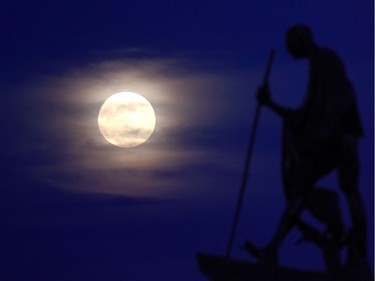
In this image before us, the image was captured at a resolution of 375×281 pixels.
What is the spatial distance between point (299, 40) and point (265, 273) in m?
3.10

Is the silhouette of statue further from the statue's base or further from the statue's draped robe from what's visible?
the statue's base

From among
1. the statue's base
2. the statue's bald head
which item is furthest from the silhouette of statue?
the statue's base

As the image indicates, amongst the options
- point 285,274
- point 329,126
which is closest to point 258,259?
point 285,274

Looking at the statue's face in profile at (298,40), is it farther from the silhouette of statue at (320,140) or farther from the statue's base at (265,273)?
the statue's base at (265,273)

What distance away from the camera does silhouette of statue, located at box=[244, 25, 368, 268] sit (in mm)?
18250

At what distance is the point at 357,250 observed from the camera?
18.3 meters

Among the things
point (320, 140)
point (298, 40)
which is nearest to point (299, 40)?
point (298, 40)

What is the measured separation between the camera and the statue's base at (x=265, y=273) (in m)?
17.7

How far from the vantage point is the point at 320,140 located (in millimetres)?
18312

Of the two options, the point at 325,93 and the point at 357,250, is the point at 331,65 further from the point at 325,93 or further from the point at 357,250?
the point at 357,250

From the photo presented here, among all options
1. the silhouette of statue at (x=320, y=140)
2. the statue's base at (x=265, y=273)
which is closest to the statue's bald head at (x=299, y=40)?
the silhouette of statue at (x=320, y=140)

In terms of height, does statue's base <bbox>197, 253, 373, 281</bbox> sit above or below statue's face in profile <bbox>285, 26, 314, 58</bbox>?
below

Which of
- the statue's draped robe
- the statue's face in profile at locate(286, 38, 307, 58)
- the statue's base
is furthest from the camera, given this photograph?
the statue's face in profile at locate(286, 38, 307, 58)

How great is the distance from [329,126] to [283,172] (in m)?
1.02
